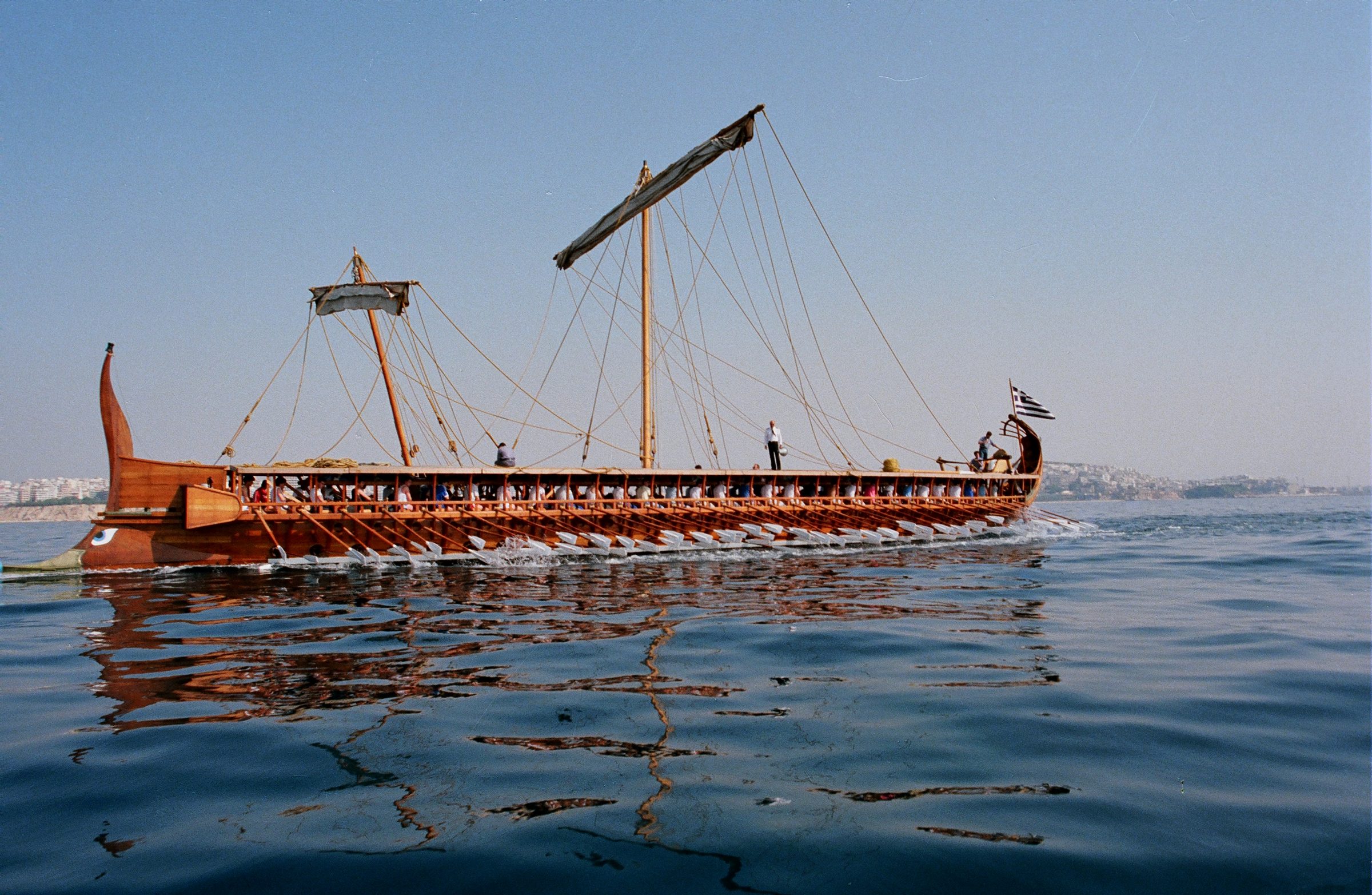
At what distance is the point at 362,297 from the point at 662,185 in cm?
979

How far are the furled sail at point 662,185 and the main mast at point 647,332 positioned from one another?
2.45ft

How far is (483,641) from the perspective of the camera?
910 centimetres

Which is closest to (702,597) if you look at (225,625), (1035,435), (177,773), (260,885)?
(225,625)

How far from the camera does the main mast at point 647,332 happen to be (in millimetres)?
25969

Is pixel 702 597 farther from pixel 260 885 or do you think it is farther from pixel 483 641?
pixel 260 885

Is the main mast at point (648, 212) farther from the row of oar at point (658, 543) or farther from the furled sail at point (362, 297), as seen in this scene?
the furled sail at point (362, 297)

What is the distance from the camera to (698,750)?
5.12 metres

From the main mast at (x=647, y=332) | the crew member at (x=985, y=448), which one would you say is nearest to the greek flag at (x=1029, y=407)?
the crew member at (x=985, y=448)

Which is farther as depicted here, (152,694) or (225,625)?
(225,625)

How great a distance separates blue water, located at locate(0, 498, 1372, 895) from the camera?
3592 millimetres

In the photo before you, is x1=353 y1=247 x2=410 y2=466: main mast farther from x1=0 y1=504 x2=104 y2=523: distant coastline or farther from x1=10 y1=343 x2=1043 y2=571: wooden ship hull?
x1=0 y1=504 x2=104 y2=523: distant coastline

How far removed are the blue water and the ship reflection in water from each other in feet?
0.10

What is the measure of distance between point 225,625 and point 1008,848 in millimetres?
10302

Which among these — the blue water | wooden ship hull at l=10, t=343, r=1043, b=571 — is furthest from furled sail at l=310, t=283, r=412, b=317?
the blue water
